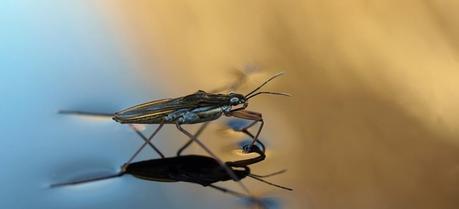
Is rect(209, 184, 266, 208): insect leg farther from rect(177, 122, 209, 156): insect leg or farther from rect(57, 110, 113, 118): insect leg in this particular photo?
rect(57, 110, 113, 118): insect leg

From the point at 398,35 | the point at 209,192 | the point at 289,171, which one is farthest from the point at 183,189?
A: the point at 398,35

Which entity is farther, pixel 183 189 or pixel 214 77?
pixel 214 77

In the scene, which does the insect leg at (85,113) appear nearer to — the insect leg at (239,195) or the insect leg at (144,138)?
the insect leg at (144,138)

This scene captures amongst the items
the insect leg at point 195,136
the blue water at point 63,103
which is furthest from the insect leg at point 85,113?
the insect leg at point 195,136

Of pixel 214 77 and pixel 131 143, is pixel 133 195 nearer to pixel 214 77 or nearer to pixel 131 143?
pixel 131 143

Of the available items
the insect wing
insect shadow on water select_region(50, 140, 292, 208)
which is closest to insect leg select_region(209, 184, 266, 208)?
insect shadow on water select_region(50, 140, 292, 208)

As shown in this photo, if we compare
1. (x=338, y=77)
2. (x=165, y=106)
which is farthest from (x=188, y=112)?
(x=338, y=77)
